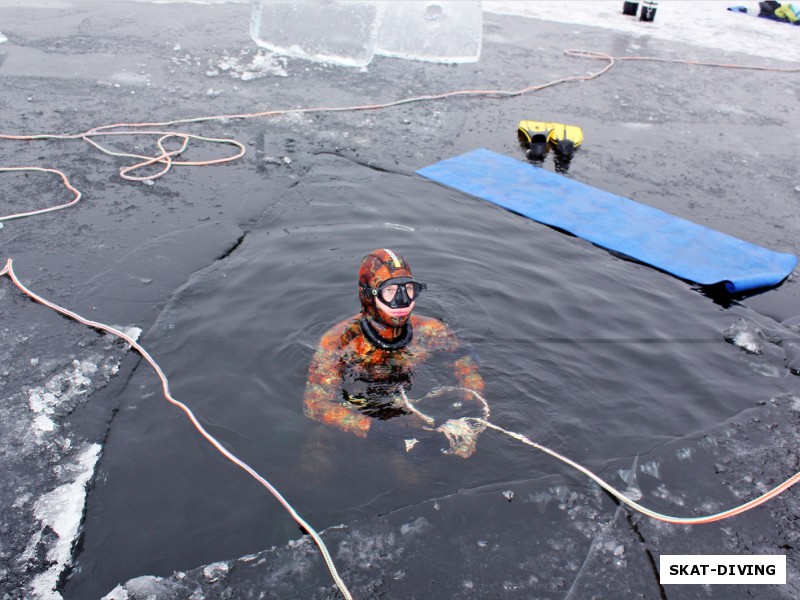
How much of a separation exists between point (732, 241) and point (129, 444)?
5.93 metres

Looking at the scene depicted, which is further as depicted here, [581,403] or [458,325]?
[458,325]

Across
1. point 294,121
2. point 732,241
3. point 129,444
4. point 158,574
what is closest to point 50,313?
point 129,444

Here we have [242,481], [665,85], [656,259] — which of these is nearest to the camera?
[242,481]

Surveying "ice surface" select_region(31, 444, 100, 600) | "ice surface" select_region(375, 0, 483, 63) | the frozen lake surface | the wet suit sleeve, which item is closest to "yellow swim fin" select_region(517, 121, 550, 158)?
the frozen lake surface

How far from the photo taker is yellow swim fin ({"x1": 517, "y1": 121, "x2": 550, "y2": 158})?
852cm

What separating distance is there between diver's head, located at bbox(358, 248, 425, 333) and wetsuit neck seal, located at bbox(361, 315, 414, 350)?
9cm

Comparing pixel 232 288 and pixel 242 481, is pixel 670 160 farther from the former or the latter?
pixel 242 481

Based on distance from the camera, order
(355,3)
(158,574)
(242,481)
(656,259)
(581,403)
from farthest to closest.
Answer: (355,3) < (656,259) < (581,403) < (242,481) < (158,574)

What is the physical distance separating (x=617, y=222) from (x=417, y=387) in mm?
3524

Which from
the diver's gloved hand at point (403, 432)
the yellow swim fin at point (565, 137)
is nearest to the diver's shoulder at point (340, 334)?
the diver's gloved hand at point (403, 432)

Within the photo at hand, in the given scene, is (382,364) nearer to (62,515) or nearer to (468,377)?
(468,377)

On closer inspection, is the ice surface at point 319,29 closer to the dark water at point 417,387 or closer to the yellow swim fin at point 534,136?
the yellow swim fin at point 534,136

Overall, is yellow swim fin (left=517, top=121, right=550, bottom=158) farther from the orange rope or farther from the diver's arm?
the orange rope

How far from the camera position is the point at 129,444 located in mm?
4031
